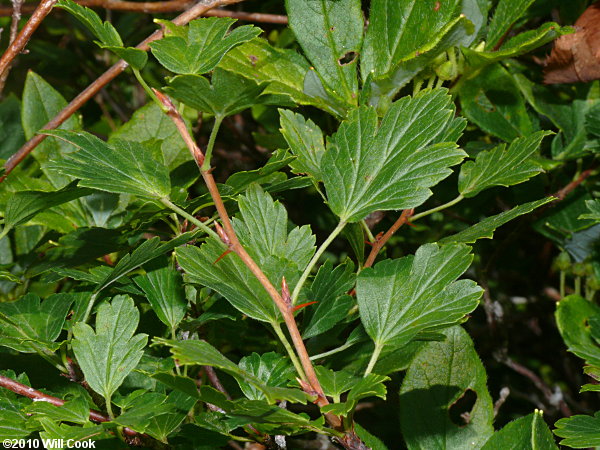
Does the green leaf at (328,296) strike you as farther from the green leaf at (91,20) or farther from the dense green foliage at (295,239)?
the green leaf at (91,20)

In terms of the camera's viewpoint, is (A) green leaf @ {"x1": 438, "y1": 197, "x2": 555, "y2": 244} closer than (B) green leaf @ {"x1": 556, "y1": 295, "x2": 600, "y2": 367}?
Yes

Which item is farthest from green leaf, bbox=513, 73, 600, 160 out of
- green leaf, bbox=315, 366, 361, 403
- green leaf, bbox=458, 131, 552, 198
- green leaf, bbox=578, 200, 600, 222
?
green leaf, bbox=315, 366, 361, 403

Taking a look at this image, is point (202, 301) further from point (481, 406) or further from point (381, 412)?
point (381, 412)

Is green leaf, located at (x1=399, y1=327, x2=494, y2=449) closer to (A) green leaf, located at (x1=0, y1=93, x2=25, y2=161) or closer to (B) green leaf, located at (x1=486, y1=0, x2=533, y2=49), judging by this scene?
(B) green leaf, located at (x1=486, y1=0, x2=533, y2=49)

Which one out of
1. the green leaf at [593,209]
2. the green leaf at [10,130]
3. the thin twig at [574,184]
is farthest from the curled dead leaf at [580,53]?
the green leaf at [10,130]

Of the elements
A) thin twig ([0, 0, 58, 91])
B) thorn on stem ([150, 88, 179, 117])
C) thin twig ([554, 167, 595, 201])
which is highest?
thin twig ([0, 0, 58, 91])

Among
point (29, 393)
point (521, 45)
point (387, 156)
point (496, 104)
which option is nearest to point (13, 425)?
point (29, 393)

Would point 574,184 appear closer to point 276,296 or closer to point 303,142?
point 303,142
